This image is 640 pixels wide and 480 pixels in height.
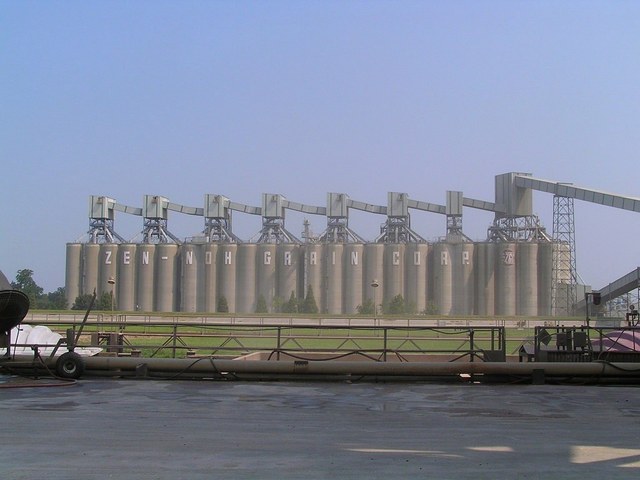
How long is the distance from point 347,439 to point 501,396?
6.24 meters

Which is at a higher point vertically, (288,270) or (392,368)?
(288,270)

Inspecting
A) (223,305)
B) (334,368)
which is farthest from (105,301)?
(334,368)

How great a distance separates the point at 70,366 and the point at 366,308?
92.6 m

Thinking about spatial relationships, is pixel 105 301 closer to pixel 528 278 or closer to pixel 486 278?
pixel 486 278

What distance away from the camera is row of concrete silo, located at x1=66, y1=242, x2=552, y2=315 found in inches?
4301

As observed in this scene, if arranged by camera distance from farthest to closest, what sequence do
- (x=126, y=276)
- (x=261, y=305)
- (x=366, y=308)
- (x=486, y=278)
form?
1. (x=126, y=276)
2. (x=261, y=305)
3. (x=486, y=278)
4. (x=366, y=308)

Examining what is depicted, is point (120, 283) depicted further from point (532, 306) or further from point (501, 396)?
point (501, 396)

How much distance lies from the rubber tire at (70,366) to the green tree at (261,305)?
9429 cm

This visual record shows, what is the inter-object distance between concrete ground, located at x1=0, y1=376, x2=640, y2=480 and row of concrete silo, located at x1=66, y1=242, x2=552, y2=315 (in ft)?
309

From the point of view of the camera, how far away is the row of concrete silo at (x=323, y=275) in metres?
109

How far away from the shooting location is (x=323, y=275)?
374 feet

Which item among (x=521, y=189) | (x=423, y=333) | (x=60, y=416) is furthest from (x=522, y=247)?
(x=60, y=416)

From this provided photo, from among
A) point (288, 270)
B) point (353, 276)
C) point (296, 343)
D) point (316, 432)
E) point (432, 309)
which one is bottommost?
point (316, 432)

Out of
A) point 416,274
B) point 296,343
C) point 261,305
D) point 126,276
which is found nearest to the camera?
point 296,343
